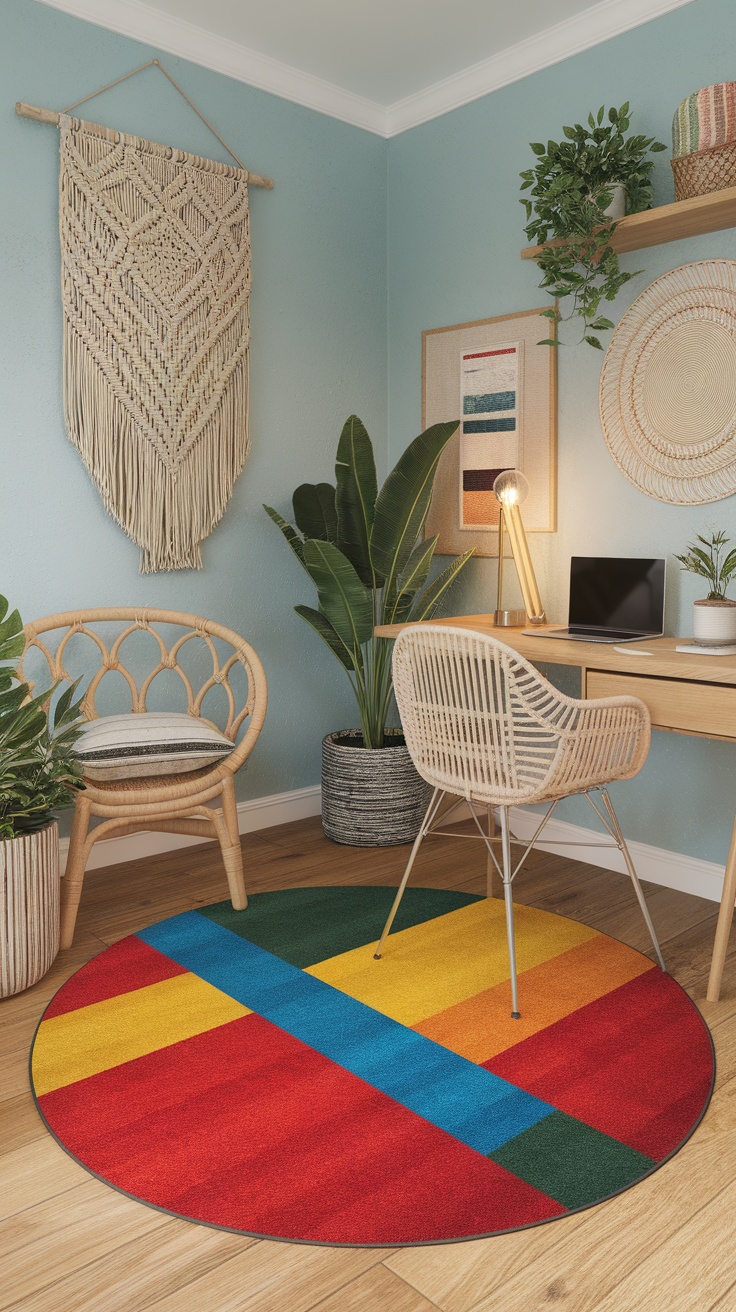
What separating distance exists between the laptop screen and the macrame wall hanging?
1199 mm

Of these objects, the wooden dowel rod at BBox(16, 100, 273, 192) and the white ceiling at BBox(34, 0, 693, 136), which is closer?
the wooden dowel rod at BBox(16, 100, 273, 192)

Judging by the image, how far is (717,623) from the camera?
93.5 inches

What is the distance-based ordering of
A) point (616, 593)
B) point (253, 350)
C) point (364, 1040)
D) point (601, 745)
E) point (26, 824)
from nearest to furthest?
point (364, 1040), point (601, 745), point (26, 824), point (616, 593), point (253, 350)

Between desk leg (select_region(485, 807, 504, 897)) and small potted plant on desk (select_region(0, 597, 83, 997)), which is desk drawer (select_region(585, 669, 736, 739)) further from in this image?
small potted plant on desk (select_region(0, 597, 83, 997))

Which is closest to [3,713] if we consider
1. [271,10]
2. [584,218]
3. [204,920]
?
[204,920]

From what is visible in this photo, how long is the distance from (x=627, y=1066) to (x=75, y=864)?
1.38m

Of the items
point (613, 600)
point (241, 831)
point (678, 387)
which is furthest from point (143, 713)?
point (678, 387)

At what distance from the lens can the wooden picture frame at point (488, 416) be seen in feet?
10.3

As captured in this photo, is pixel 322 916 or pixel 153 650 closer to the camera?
pixel 322 916

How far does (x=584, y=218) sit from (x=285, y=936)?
2064 mm

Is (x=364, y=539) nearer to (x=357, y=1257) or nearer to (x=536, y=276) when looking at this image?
(x=536, y=276)

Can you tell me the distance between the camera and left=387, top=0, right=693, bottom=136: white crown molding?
9.21 feet

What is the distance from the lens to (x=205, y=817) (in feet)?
8.60

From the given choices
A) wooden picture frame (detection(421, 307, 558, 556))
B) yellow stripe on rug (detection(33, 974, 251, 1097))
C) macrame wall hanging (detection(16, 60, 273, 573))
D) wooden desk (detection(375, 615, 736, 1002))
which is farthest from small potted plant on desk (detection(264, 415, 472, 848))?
yellow stripe on rug (detection(33, 974, 251, 1097))
